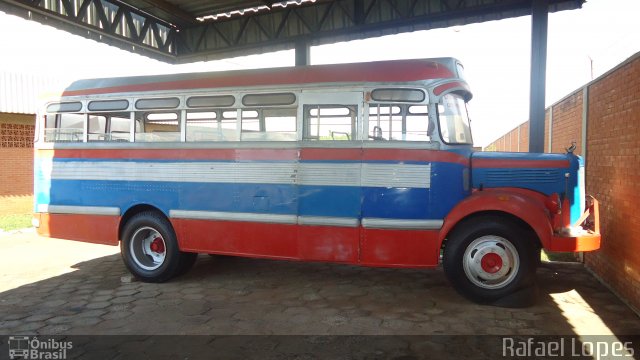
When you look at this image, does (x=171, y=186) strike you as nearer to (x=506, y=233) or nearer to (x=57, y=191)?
(x=57, y=191)

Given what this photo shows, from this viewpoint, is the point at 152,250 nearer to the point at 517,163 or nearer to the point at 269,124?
the point at 269,124

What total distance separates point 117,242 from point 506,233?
4983 mm

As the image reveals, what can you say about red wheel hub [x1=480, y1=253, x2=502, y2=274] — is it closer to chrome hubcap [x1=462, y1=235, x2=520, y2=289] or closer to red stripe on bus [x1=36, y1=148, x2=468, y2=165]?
chrome hubcap [x1=462, y1=235, x2=520, y2=289]

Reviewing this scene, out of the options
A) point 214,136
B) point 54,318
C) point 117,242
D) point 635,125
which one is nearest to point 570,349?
point 635,125

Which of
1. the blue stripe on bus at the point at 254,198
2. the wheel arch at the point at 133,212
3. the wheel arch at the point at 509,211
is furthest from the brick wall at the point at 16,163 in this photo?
the wheel arch at the point at 509,211

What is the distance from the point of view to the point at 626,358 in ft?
11.8

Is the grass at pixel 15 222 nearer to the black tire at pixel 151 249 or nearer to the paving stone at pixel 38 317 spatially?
the black tire at pixel 151 249

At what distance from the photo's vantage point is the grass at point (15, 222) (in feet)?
34.8

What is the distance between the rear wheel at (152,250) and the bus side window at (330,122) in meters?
2.37

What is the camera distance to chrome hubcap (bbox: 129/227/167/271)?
616 cm

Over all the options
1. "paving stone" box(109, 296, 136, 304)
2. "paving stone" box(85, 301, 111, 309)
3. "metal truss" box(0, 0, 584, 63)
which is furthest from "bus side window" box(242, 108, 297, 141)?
"metal truss" box(0, 0, 584, 63)

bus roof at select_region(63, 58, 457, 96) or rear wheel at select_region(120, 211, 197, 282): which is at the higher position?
bus roof at select_region(63, 58, 457, 96)

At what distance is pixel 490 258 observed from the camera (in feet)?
16.0

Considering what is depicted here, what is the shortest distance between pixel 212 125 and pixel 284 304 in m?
2.42
